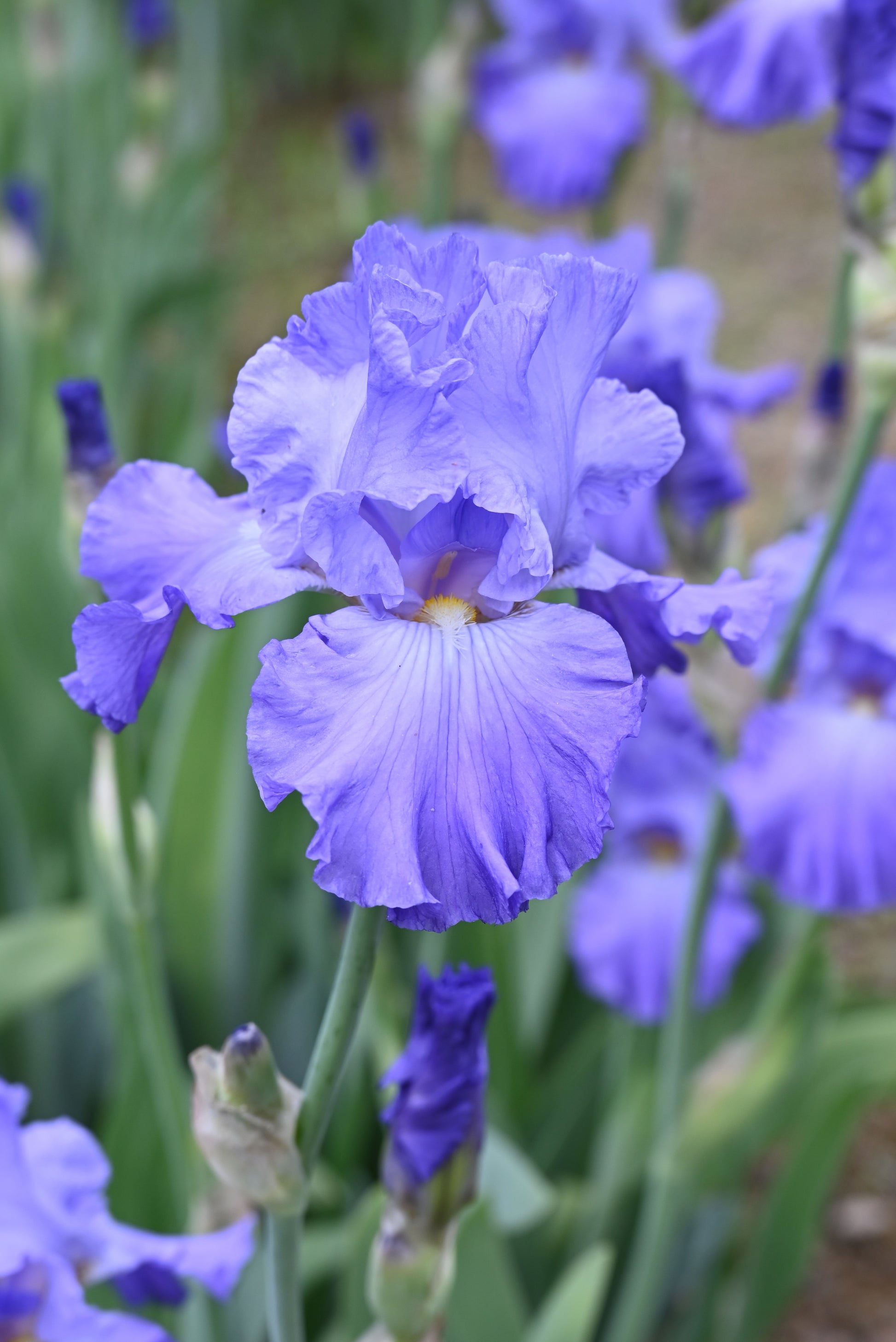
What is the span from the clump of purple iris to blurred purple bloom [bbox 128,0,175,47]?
6.23 ft

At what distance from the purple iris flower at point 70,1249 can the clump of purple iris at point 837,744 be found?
472 mm

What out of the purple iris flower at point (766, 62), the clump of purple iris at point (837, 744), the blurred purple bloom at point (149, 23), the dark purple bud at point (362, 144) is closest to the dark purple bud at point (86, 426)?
the clump of purple iris at point (837, 744)

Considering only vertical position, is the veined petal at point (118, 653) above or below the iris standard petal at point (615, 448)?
below

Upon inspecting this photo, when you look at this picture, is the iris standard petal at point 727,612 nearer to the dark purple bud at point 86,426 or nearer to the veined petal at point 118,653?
the veined petal at point 118,653

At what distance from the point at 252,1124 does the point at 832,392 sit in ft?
2.79

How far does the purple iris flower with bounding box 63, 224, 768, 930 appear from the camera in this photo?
0.45 meters

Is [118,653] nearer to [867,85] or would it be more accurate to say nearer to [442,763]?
[442,763]

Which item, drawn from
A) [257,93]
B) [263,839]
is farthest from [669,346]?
[257,93]

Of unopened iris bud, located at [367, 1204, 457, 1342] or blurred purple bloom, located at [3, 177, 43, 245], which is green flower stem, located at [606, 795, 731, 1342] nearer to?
unopened iris bud, located at [367, 1204, 457, 1342]

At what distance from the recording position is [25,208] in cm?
202

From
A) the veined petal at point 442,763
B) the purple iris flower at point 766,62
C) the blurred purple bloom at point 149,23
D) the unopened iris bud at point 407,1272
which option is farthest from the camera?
the blurred purple bloom at point 149,23

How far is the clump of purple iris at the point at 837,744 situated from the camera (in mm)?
963

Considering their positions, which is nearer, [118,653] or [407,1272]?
[118,653]

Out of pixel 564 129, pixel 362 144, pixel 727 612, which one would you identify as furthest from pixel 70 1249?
pixel 362 144
